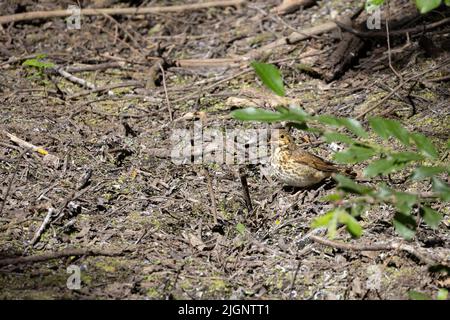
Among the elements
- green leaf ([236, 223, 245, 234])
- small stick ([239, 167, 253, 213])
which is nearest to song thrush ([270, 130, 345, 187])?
small stick ([239, 167, 253, 213])

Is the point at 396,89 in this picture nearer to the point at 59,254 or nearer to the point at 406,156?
the point at 406,156

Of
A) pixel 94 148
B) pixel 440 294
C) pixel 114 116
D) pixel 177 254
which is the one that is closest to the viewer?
pixel 440 294

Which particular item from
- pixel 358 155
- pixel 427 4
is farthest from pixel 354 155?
pixel 427 4

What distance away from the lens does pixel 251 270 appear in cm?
408

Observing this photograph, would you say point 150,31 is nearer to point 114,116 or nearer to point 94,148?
point 114,116

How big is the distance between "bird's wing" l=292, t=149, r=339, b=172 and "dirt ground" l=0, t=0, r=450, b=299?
24 cm

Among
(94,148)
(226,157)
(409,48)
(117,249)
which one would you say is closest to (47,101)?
(94,148)

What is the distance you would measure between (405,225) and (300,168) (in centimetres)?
203

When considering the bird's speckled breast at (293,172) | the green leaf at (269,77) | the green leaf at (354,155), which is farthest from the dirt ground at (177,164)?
the green leaf at (269,77)

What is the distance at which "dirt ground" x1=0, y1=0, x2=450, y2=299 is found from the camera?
3.88 metres

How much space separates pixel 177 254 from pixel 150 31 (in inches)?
181

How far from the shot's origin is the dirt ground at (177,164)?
388cm

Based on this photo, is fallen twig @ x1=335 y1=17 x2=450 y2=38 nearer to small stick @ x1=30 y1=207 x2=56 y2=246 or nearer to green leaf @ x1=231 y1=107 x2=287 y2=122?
small stick @ x1=30 y1=207 x2=56 y2=246

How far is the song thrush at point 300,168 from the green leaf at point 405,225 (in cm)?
199
